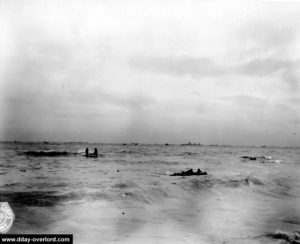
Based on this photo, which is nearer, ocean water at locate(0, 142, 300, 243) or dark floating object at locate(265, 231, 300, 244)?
dark floating object at locate(265, 231, 300, 244)

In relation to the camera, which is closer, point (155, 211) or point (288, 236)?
point (288, 236)

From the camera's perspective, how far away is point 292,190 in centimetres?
2122

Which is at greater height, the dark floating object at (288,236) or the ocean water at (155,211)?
the dark floating object at (288,236)

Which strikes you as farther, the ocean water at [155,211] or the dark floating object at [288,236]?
the ocean water at [155,211]

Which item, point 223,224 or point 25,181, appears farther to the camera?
point 25,181

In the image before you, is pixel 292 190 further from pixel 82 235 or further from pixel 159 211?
pixel 82 235

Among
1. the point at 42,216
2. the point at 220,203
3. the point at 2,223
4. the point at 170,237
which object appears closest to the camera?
the point at 2,223

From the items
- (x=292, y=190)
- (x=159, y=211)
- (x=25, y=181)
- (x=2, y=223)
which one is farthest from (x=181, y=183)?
(x=2, y=223)

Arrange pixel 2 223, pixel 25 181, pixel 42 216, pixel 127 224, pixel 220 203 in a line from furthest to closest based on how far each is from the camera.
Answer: pixel 25 181
pixel 220 203
pixel 42 216
pixel 127 224
pixel 2 223

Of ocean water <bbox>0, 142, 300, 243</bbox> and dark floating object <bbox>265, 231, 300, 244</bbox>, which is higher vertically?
dark floating object <bbox>265, 231, 300, 244</bbox>

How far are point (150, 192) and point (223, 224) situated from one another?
7.11 metres

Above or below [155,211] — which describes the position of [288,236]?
above

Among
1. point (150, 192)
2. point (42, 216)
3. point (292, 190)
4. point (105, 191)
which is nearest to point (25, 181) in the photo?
point (105, 191)

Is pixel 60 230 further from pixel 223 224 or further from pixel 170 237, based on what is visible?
pixel 223 224
